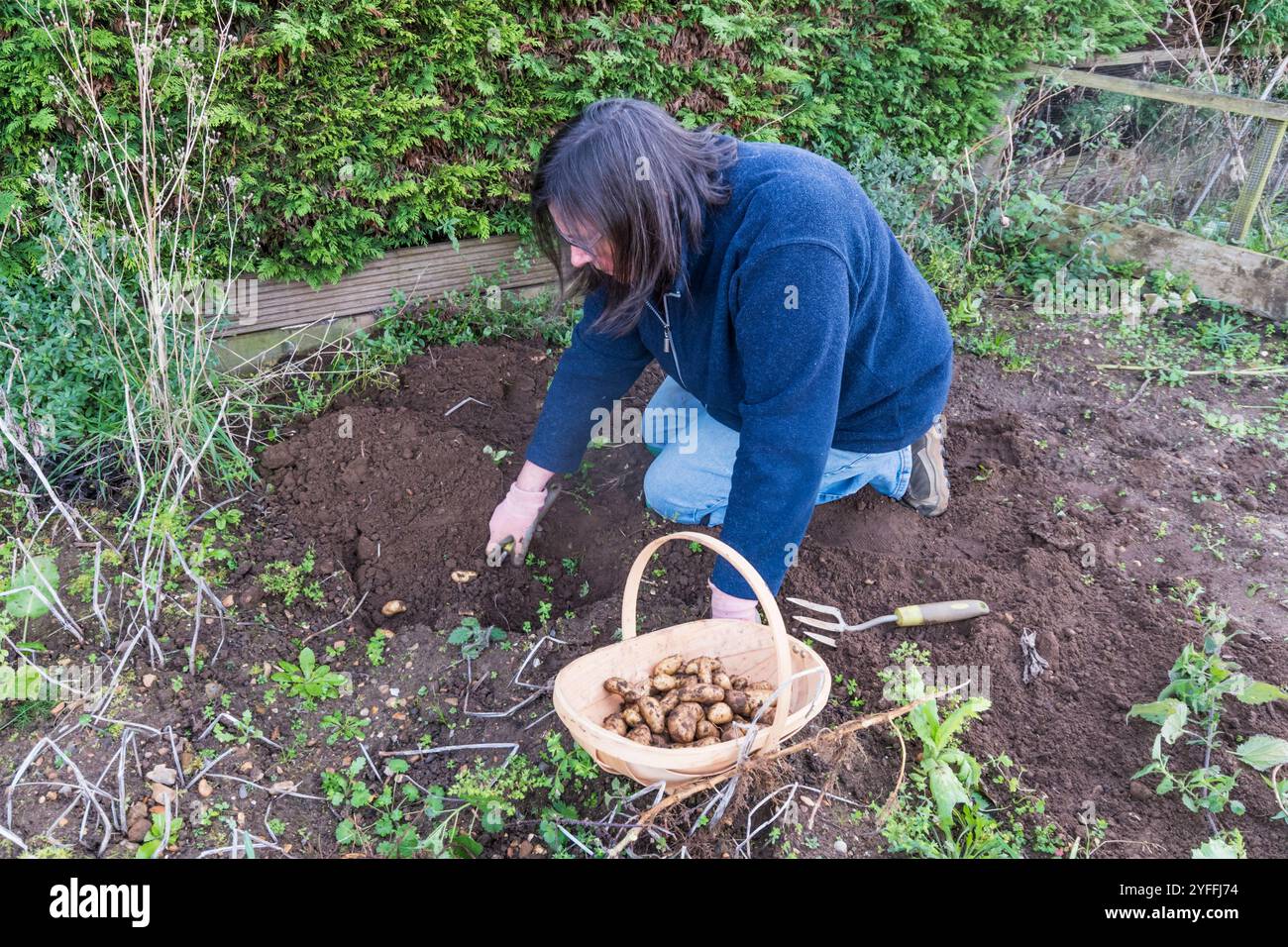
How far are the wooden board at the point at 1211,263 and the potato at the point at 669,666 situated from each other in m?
3.75

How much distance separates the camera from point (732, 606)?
6.25 ft

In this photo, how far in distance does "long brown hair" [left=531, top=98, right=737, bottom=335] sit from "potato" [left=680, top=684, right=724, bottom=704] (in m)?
0.80

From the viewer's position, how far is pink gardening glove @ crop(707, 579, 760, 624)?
1.90 m

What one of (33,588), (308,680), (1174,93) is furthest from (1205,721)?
(1174,93)

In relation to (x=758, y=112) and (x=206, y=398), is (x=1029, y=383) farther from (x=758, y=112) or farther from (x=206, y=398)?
(x=206, y=398)

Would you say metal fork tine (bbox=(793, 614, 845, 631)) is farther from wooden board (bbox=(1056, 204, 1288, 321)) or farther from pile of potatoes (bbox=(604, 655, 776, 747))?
wooden board (bbox=(1056, 204, 1288, 321))

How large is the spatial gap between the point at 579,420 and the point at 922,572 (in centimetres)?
A: 114

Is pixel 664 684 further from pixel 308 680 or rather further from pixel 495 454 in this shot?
pixel 495 454

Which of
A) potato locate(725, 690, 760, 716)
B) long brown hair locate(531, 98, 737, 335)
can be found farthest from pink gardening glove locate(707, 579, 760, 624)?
long brown hair locate(531, 98, 737, 335)

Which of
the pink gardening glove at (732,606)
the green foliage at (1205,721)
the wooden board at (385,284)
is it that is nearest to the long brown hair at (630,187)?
the pink gardening glove at (732,606)

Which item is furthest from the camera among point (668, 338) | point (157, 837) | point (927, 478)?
point (927, 478)

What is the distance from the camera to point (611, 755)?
151 centimetres

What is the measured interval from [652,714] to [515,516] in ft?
3.27
